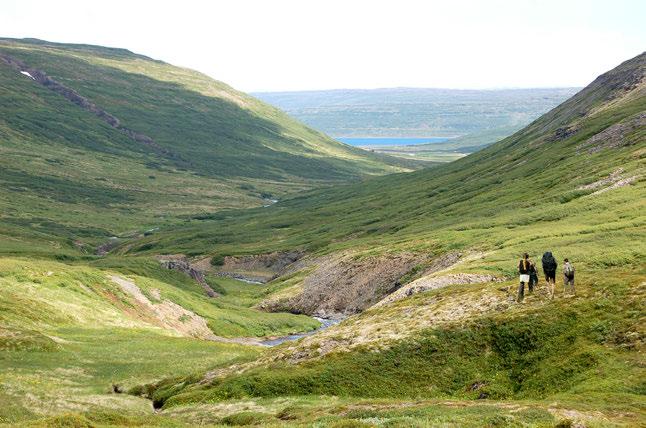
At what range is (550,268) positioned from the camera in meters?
55.8

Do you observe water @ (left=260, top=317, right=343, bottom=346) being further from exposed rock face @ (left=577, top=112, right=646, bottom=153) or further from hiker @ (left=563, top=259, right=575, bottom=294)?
exposed rock face @ (left=577, top=112, right=646, bottom=153)

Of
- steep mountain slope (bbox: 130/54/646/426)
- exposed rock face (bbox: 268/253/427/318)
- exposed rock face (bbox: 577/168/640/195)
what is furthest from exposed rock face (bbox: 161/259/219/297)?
exposed rock face (bbox: 577/168/640/195)

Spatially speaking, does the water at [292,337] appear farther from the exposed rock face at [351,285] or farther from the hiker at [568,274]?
the hiker at [568,274]

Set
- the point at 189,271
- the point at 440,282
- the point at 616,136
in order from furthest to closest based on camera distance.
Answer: the point at 616,136 → the point at 189,271 → the point at 440,282

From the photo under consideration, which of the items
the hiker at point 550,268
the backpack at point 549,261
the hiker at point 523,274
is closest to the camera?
the backpack at point 549,261

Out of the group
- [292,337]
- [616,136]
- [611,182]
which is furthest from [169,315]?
[616,136]

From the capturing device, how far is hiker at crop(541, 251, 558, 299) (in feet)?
181

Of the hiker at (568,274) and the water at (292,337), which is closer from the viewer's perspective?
the hiker at (568,274)

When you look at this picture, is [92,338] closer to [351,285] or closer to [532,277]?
[532,277]

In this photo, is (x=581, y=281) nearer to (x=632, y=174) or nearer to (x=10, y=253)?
(x=632, y=174)

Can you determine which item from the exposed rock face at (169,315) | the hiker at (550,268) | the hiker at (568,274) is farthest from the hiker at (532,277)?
the exposed rock face at (169,315)

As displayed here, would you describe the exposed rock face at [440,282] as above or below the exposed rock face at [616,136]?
below

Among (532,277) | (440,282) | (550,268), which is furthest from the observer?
(440,282)

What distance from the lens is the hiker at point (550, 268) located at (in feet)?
181
